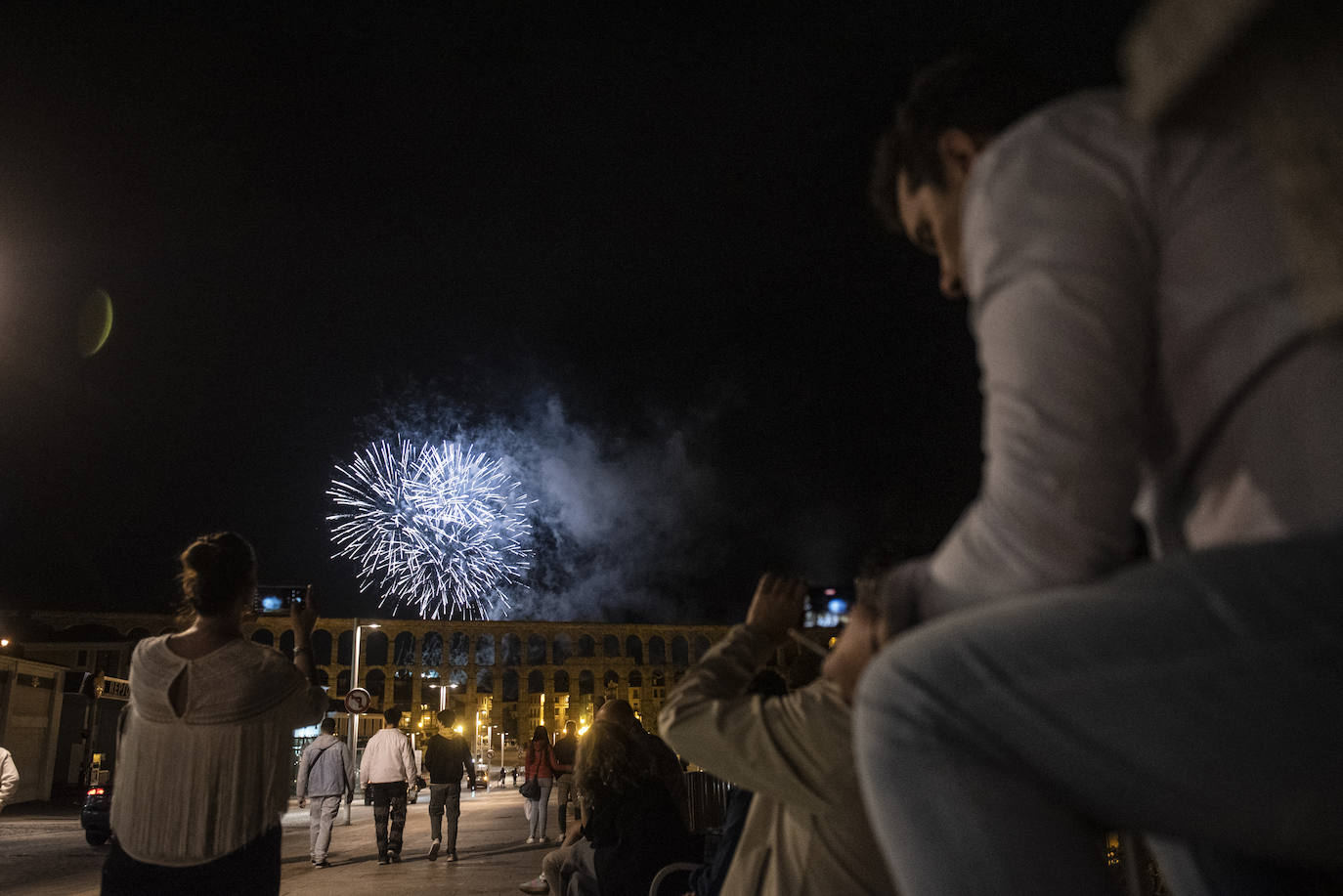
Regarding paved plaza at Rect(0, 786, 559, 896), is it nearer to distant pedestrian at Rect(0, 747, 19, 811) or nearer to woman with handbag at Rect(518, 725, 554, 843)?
woman with handbag at Rect(518, 725, 554, 843)

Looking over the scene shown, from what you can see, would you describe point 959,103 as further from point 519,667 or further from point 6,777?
point 519,667

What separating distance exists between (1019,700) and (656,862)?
495 centimetres

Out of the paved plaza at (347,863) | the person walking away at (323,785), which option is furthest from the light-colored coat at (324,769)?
the paved plaza at (347,863)

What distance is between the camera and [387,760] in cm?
1280

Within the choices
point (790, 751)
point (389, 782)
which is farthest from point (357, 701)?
point (790, 751)

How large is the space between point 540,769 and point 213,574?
12232 mm

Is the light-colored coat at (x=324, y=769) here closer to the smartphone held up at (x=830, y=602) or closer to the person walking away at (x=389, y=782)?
the person walking away at (x=389, y=782)

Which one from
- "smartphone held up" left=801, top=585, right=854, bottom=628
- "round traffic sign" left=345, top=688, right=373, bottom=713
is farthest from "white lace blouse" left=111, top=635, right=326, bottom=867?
"round traffic sign" left=345, top=688, right=373, bottom=713

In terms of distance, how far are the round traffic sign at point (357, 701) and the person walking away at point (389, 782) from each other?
379cm

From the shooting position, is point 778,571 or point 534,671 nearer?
point 778,571

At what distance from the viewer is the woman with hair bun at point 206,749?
295 centimetres

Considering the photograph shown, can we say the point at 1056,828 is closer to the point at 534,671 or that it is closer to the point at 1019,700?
the point at 1019,700

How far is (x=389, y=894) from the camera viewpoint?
29.8ft

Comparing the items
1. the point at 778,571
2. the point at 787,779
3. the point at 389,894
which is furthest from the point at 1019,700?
the point at 389,894
